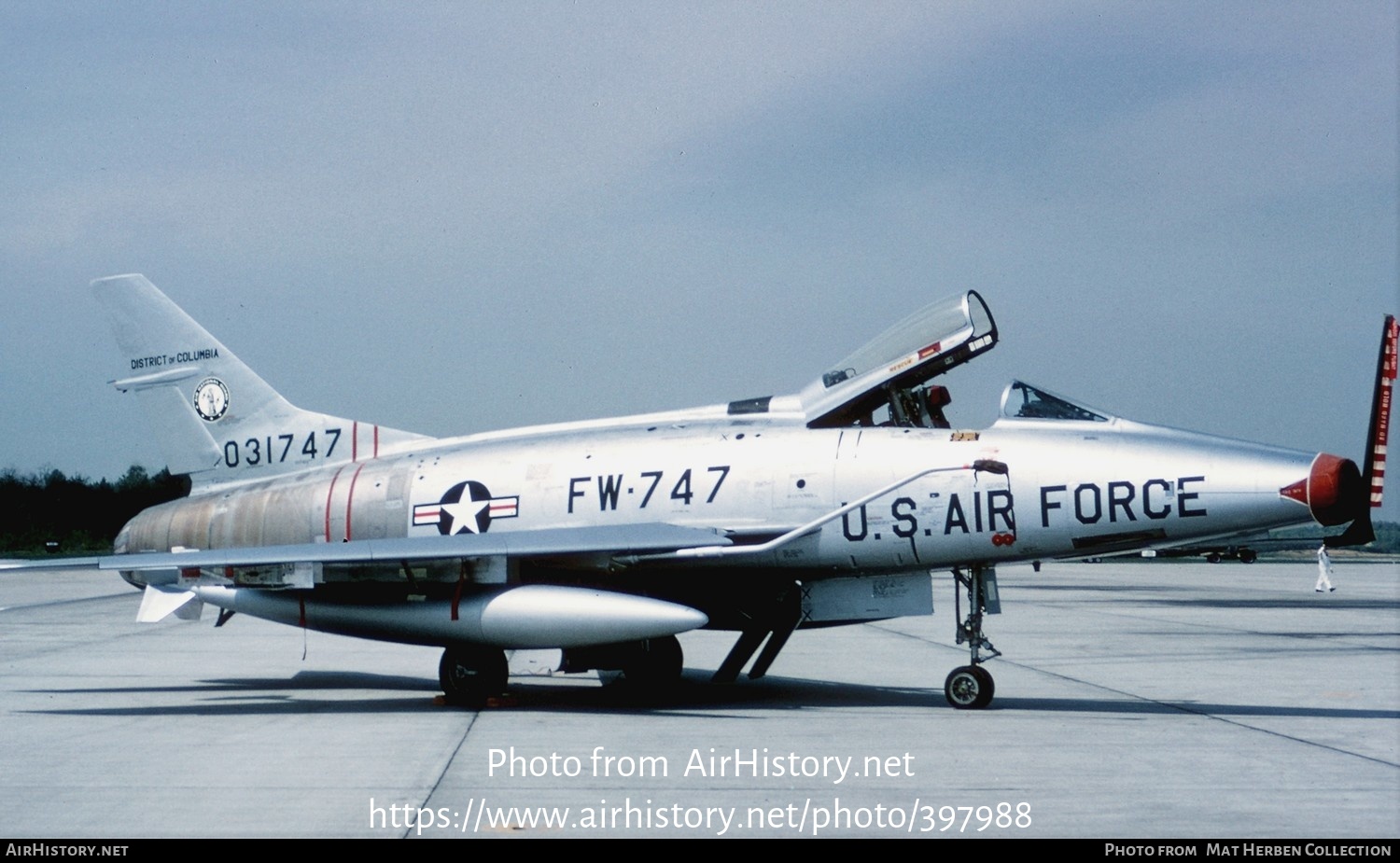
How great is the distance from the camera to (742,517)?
12047 millimetres

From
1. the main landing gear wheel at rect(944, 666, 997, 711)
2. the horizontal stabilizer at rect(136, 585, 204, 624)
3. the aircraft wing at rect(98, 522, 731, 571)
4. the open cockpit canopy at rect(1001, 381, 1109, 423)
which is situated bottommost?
the main landing gear wheel at rect(944, 666, 997, 711)

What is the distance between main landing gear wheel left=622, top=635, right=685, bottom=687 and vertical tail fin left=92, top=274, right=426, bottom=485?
14.7ft

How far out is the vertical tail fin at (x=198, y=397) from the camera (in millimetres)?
14672

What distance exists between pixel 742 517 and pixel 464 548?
2448mm

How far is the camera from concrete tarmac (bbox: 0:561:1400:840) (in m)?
7.00

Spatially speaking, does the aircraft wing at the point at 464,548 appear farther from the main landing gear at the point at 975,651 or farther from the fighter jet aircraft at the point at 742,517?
the main landing gear at the point at 975,651

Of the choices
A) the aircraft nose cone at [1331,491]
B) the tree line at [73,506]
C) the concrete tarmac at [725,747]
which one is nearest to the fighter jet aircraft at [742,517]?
the aircraft nose cone at [1331,491]

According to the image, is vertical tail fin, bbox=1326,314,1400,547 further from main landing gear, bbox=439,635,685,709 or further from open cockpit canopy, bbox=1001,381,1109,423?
main landing gear, bbox=439,635,685,709

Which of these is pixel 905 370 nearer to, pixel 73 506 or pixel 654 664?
pixel 654 664

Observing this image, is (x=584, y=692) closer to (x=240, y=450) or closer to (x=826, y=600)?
(x=826, y=600)

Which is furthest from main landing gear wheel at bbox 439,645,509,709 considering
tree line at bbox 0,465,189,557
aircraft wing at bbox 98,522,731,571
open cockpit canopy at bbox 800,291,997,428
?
tree line at bbox 0,465,189,557

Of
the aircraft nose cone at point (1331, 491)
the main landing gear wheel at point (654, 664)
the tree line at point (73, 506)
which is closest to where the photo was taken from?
the aircraft nose cone at point (1331, 491)

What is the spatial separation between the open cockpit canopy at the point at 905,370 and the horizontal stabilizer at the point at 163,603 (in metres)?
6.25

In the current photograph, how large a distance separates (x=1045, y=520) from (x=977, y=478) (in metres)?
0.65
